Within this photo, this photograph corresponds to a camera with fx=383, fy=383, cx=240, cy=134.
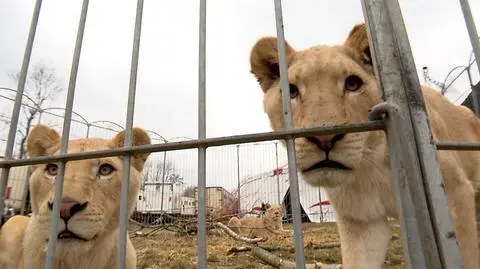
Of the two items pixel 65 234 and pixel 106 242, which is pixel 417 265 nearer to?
pixel 65 234

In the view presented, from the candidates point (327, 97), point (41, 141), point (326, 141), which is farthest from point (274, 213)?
point (326, 141)

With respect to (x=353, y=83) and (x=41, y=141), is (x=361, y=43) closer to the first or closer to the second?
(x=353, y=83)

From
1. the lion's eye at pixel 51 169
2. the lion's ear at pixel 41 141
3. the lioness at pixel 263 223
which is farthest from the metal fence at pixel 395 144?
the lioness at pixel 263 223

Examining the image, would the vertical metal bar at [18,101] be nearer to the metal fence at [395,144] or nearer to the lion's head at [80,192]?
the metal fence at [395,144]

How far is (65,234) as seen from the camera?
2695 mm

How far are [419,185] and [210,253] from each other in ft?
21.6

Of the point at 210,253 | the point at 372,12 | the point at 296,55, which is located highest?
the point at 296,55

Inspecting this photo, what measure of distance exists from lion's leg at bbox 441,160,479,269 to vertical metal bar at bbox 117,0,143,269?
2.33 meters

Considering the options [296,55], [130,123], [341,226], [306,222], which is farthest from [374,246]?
[306,222]

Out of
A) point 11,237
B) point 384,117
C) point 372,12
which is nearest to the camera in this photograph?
point 384,117

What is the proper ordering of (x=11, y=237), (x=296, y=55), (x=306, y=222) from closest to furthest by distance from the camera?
(x=296, y=55), (x=11, y=237), (x=306, y=222)

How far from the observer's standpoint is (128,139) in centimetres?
159

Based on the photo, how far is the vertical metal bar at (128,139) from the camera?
149 cm

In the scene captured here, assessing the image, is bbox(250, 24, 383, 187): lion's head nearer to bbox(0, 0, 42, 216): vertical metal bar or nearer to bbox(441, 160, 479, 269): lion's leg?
bbox(441, 160, 479, 269): lion's leg
